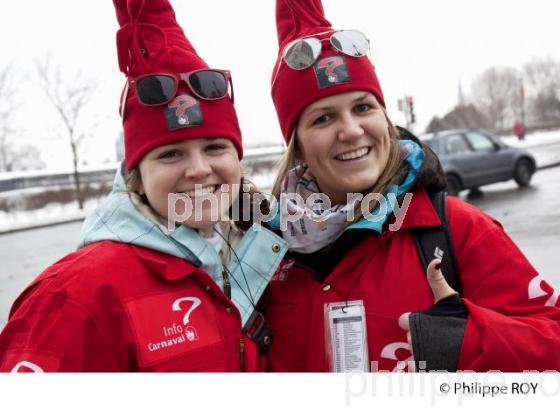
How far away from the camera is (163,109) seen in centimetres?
197

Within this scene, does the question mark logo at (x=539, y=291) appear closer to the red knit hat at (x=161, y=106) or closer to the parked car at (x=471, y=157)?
the red knit hat at (x=161, y=106)

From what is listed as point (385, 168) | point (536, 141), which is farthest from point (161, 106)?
point (536, 141)

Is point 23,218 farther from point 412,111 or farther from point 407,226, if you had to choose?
point 407,226

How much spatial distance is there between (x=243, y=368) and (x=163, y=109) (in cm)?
98

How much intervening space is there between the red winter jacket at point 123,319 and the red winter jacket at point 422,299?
9.5 inches

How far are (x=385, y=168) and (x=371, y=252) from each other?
1.30 feet

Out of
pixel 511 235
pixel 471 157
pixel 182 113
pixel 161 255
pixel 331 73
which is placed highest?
pixel 331 73

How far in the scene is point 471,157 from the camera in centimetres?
1171

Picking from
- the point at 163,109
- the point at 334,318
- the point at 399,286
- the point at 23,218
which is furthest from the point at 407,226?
the point at 23,218

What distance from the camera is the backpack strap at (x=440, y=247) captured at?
1.83 m

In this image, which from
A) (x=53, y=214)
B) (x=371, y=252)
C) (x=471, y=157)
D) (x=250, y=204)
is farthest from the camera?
(x=53, y=214)

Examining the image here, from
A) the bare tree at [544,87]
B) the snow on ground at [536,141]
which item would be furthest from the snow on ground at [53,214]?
the bare tree at [544,87]

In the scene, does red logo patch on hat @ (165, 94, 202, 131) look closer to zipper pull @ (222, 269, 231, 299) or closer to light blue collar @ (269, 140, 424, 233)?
zipper pull @ (222, 269, 231, 299)

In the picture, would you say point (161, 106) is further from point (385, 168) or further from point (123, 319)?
point (385, 168)
